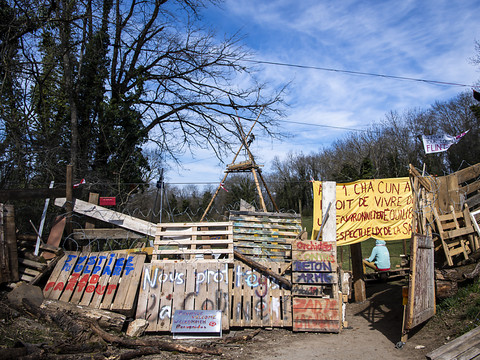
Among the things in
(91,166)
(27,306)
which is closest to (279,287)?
(27,306)

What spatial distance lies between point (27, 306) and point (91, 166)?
922cm

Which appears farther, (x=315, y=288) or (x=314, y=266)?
(x=314, y=266)

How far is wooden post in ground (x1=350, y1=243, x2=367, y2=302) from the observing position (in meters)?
10.2

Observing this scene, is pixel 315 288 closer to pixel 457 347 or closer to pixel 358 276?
pixel 457 347

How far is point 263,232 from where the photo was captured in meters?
9.58

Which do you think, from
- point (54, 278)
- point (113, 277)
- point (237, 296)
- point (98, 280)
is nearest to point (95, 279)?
point (98, 280)

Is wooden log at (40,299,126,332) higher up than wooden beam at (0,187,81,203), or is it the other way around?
wooden beam at (0,187,81,203)

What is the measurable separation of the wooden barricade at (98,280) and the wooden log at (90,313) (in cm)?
23

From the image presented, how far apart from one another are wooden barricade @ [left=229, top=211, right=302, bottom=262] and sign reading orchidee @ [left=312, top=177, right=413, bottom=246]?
2.48ft

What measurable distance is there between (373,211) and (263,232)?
9.37ft

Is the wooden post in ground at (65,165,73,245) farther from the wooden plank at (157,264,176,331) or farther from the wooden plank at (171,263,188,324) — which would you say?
the wooden plank at (171,263,188,324)

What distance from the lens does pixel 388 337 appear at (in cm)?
692

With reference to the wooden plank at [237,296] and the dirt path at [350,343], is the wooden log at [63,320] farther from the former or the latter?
the wooden plank at [237,296]

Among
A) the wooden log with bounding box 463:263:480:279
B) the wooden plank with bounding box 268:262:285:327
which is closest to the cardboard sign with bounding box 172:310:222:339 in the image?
the wooden plank with bounding box 268:262:285:327
